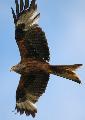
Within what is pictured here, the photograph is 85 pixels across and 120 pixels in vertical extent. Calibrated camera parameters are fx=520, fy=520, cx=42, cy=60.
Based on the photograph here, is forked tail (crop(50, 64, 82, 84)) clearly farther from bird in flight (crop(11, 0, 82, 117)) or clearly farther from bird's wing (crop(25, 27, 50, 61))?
bird's wing (crop(25, 27, 50, 61))

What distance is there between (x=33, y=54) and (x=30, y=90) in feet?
4.50

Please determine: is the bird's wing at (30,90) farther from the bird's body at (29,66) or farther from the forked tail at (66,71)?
the forked tail at (66,71)

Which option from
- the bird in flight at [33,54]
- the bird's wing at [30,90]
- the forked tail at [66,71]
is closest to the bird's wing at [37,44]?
the bird in flight at [33,54]

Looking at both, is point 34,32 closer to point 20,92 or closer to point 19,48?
point 19,48

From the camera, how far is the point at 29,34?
15141mm

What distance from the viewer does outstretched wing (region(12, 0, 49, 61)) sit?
1477 centimetres

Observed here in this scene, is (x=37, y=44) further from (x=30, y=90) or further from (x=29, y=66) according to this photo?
(x=30, y=90)

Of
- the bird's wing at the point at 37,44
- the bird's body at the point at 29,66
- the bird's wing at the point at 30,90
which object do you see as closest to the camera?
the bird's wing at the point at 37,44

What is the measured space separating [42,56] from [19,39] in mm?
834

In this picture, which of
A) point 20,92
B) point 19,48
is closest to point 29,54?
point 19,48

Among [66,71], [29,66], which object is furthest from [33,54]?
[66,71]

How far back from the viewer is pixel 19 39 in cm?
1512

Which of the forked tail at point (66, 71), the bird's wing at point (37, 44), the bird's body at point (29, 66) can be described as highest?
the bird's wing at point (37, 44)

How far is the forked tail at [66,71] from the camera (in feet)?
47.1
